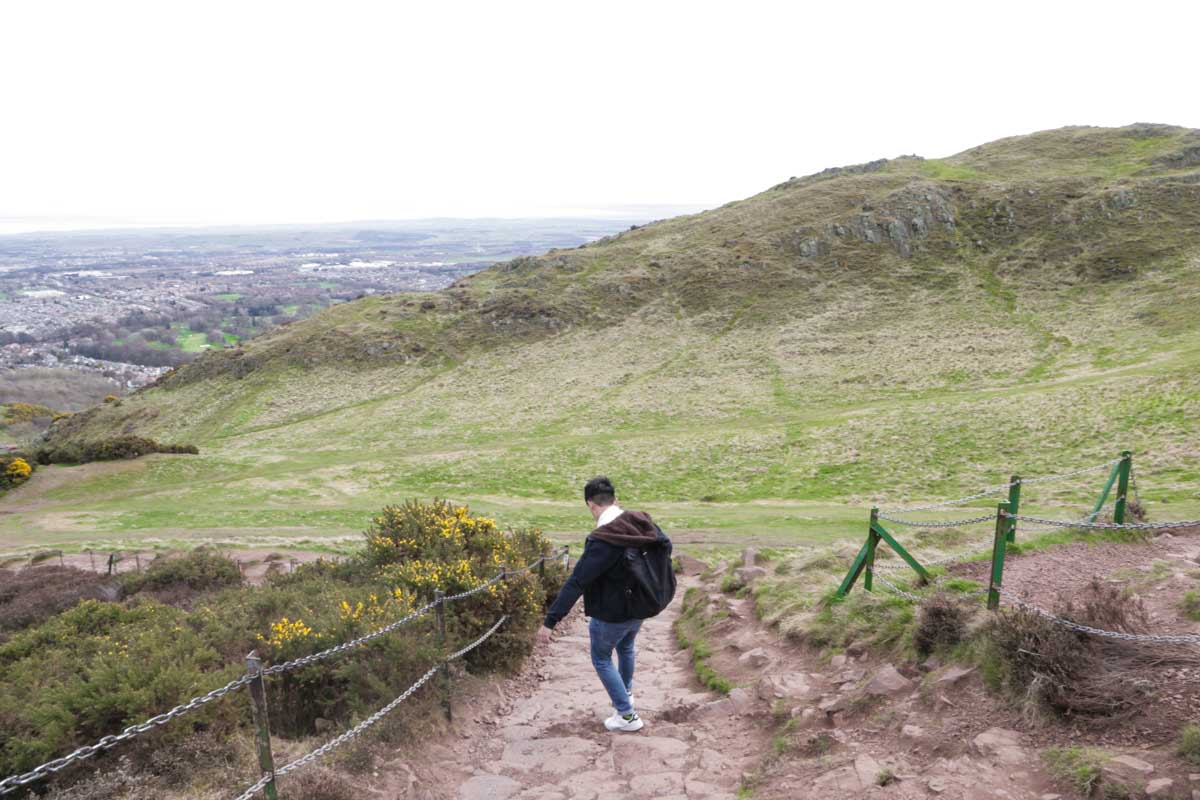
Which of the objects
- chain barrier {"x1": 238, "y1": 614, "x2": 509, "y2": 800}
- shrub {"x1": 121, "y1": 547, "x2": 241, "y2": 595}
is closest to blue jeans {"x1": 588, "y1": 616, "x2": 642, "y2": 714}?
chain barrier {"x1": 238, "y1": 614, "x2": 509, "y2": 800}

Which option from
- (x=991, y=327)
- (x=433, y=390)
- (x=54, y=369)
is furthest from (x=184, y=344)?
(x=991, y=327)

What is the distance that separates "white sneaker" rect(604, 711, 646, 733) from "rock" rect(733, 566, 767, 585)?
517 centimetres

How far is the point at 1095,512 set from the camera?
1169 cm

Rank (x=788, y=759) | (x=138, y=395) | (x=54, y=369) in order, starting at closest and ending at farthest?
(x=788, y=759), (x=138, y=395), (x=54, y=369)

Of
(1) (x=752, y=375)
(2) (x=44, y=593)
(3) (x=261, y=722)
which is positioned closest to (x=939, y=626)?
(3) (x=261, y=722)

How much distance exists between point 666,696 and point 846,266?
188ft

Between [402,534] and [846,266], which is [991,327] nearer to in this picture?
[846,266]

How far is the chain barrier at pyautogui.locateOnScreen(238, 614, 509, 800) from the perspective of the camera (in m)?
4.89

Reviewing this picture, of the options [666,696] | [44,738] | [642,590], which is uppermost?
[642,590]

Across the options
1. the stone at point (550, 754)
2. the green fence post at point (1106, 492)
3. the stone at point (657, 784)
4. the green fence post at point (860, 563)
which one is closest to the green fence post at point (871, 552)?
the green fence post at point (860, 563)

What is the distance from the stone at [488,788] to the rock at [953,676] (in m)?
3.88

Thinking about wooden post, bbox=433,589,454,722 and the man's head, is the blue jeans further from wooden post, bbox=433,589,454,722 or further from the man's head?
wooden post, bbox=433,589,454,722

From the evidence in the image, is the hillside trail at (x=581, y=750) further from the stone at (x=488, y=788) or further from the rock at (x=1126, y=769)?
the rock at (x=1126, y=769)

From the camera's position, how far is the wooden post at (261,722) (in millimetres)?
4750
